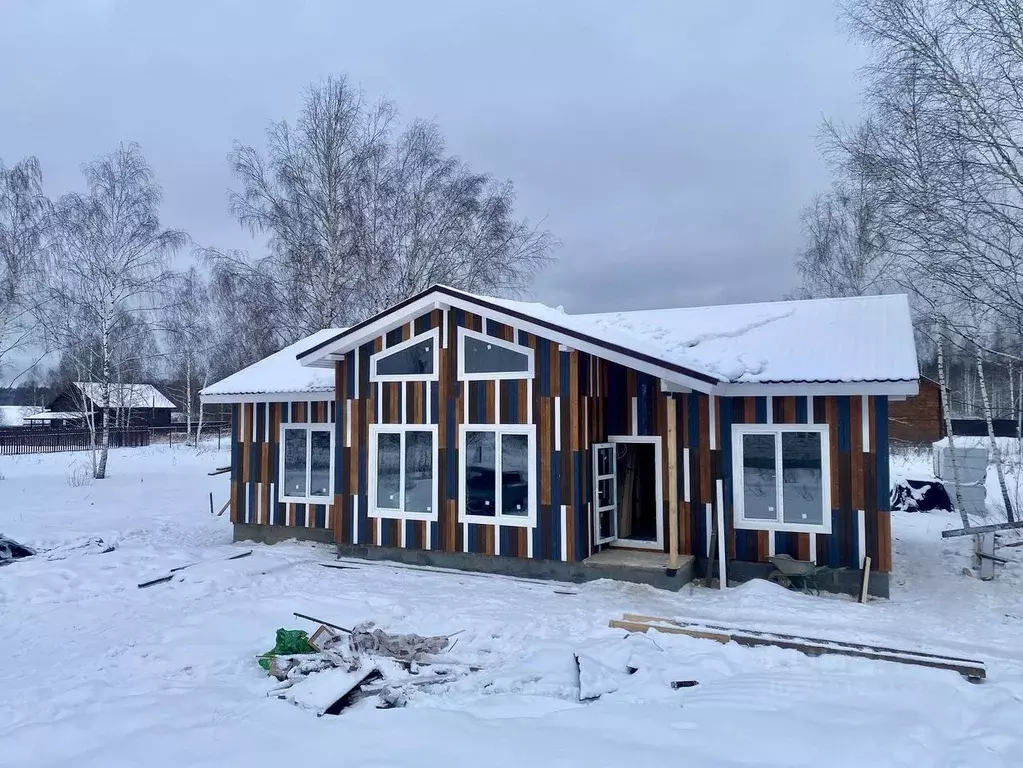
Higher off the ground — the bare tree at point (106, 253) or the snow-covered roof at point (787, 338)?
the bare tree at point (106, 253)

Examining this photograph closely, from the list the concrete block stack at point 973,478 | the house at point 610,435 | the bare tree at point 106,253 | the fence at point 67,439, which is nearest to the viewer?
the house at point 610,435

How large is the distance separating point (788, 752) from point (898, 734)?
0.90m

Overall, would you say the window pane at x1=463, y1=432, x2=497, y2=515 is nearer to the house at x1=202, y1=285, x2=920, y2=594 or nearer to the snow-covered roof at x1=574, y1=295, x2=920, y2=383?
the house at x1=202, y1=285, x2=920, y2=594

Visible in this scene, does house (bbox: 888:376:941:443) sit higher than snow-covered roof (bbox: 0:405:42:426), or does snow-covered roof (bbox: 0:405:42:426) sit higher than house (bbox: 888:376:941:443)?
snow-covered roof (bbox: 0:405:42:426)

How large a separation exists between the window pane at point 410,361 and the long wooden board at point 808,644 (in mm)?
5003

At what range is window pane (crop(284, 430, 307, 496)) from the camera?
1275cm

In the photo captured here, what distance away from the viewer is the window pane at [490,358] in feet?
32.8

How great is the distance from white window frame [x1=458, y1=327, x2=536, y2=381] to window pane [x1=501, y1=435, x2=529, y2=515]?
2.95 feet

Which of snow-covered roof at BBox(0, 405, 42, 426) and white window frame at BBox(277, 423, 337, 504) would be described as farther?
snow-covered roof at BBox(0, 405, 42, 426)

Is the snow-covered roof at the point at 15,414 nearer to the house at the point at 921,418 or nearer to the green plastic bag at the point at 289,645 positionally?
the green plastic bag at the point at 289,645

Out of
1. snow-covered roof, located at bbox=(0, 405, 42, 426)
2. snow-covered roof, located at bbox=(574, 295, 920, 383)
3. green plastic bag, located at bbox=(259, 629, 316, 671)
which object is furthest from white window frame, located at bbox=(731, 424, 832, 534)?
snow-covered roof, located at bbox=(0, 405, 42, 426)

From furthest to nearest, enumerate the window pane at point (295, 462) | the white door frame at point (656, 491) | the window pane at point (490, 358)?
1. the window pane at point (295, 462)
2. the white door frame at point (656, 491)
3. the window pane at point (490, 358)

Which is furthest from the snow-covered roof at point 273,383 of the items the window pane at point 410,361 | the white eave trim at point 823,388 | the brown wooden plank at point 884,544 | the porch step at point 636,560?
the brown wooden plank at point 884,544

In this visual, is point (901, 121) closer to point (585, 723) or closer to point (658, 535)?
point (658, 535)
